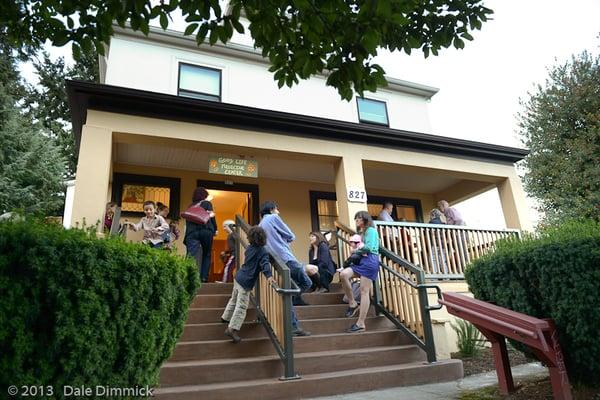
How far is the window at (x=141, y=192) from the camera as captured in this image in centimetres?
934

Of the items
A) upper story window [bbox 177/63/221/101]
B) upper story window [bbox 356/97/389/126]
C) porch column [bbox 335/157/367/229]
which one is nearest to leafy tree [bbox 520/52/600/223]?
upper story window [bbox 356/97/389/126]

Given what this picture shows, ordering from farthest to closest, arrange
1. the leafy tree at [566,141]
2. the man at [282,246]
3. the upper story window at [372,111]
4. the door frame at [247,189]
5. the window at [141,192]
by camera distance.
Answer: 1. the leafy tree at [566,141]
2. the upper story window at [372,111]
3. the door frame at [247,189]
4. the window at [141,192]
5. the man at [282,246]

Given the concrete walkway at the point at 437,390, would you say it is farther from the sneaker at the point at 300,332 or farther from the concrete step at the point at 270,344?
the sneaker at the point at 300,332

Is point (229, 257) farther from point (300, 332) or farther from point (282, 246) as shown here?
point (300, 332)

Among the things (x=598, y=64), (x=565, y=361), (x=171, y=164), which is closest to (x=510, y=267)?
(x=565, y=361)

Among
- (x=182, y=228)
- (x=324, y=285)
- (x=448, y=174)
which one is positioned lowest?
(x=324, y=285)

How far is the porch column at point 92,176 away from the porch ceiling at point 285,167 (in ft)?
3.59

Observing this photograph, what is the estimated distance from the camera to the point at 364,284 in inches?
241

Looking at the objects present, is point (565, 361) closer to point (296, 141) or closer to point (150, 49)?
point (296, 141)

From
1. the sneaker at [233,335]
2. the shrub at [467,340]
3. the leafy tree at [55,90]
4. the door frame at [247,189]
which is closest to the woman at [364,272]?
the sneaker at [233,335]

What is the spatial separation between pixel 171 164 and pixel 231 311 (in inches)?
203

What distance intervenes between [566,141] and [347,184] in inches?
512

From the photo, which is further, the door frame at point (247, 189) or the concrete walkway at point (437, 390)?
the door frame at point (247, 189)

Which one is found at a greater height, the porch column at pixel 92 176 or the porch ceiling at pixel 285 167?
the porch ceiling at pixel 285 167
